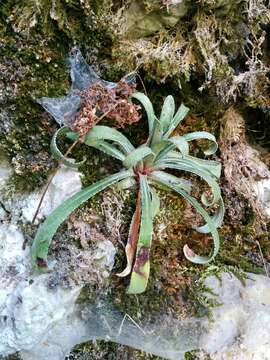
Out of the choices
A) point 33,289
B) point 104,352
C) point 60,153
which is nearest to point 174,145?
point 60,153

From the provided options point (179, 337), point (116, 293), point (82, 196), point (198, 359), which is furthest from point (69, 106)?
point (198, 359)

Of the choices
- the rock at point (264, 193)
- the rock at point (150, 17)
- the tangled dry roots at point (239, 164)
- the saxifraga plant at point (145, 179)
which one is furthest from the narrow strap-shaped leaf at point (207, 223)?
the rock at point (150, 17)

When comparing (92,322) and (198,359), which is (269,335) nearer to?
(198,359)

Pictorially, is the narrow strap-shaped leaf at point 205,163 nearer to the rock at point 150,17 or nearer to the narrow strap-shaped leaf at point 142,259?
the narrow strap-shaped leaf at point 142,259

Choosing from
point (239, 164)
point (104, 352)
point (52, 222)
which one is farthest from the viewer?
point (239, 164)

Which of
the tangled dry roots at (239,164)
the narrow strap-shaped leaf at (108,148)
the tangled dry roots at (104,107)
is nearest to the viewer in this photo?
the tangled dry roots at (104,107)

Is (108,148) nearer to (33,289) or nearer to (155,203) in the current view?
(155,203)
